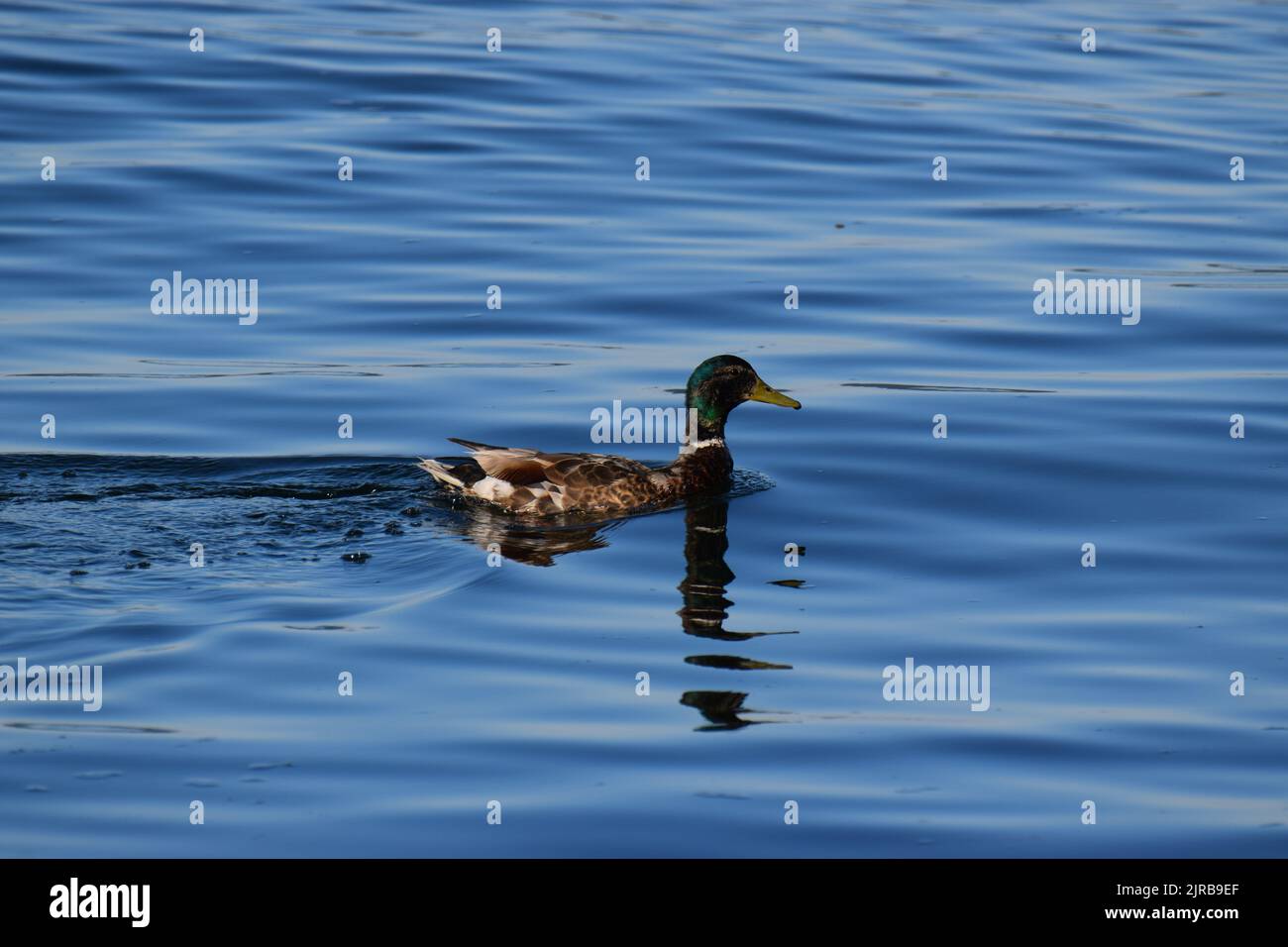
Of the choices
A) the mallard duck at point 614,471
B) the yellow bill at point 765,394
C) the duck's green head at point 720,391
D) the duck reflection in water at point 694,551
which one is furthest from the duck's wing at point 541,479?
the yellow bill at point 765,394

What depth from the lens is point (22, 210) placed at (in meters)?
18.7

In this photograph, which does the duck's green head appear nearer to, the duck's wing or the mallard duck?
the mallard duck

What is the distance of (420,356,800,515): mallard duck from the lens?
37.8 ft

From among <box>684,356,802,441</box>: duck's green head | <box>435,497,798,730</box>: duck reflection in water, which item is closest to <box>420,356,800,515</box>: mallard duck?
<box>684,356,802,441</box>: duck's green head

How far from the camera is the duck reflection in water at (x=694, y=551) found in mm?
8898

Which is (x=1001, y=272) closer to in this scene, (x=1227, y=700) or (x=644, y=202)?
(x=644, y=202)

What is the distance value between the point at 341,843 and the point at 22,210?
13652mm

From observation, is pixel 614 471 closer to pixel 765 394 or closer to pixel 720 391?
pixel 720 391

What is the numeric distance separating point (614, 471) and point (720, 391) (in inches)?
44.5

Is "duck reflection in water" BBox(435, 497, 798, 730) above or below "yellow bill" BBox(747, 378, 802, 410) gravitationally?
below

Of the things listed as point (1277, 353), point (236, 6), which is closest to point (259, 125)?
point (236, 6)

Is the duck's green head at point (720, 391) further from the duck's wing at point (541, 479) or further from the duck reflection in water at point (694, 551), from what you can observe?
the duck's wing at point (541, 479)

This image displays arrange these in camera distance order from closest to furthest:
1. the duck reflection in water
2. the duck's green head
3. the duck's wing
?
the duck reflection in water → the duck's wing → the duck's green head

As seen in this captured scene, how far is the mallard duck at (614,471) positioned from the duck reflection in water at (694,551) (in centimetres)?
13
